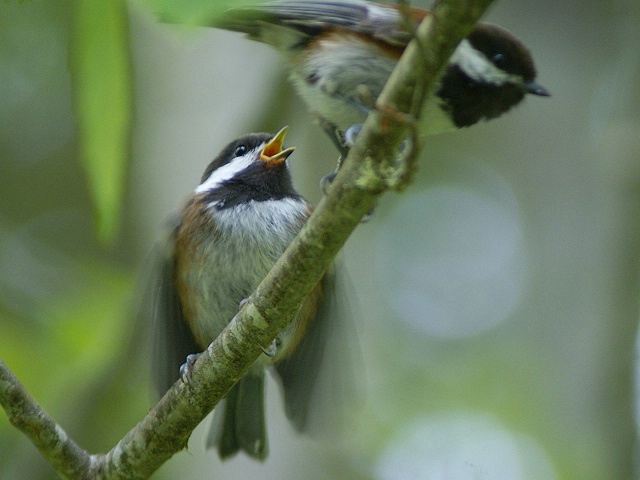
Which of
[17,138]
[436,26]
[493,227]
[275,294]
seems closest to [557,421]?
[493,227]

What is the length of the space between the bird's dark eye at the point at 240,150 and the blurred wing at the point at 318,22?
1.03m

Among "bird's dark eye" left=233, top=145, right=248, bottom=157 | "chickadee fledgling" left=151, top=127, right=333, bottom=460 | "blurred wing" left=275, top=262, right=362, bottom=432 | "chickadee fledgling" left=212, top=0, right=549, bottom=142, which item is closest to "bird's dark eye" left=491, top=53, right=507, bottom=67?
"chickadee fledgling" left=212, top=0, right=549, bottom=142

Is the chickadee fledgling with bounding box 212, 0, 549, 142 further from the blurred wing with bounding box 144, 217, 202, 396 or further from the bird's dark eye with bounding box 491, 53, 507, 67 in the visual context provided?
the blurred wing with bounding box 144, 217, 202, 396

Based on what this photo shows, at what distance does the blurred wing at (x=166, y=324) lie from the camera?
3.44 m

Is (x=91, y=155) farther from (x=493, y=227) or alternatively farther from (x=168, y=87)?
(x=493, y=227)

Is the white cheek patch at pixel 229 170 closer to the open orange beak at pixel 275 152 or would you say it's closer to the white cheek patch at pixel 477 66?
the open orange beak at pixel 275 152

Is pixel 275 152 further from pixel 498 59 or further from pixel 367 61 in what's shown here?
pixel 498 59

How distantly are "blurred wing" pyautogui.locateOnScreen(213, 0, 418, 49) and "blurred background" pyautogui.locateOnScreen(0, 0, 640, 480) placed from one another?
57 cm

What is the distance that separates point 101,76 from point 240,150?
265cm

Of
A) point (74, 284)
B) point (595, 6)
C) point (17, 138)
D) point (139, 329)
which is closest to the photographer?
point (139, 329)

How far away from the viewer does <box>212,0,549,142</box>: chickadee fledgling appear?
8.87 ft

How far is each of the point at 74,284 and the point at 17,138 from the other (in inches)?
118

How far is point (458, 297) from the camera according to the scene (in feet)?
28.8

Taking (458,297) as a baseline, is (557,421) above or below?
above
